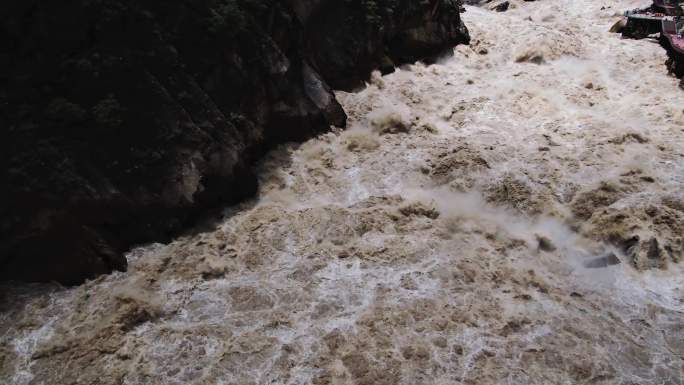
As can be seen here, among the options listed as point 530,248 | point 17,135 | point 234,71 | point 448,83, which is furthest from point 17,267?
point 448,83

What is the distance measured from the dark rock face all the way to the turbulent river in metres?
0.65

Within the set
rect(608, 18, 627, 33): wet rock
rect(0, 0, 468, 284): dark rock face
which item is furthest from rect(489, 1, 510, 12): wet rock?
rect(0, 0, 468, 284): dark rock face

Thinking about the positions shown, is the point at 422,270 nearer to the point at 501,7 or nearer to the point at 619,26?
the point at 619,26

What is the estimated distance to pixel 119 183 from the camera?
11.0m

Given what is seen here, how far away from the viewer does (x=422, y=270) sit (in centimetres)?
1070

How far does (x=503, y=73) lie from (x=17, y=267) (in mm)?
15040

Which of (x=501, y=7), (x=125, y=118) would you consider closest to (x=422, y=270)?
(x=125, y=118)

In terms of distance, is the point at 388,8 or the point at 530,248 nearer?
the point at 530,248

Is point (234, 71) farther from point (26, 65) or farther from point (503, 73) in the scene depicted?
point (503, 73)

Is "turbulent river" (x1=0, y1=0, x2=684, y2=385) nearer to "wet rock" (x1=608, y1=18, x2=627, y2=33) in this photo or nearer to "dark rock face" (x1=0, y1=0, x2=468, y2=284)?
"dark rock face" (x1=0, y1=0, x2=468, y2=284)

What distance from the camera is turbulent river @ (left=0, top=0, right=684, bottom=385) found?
8.91 metres

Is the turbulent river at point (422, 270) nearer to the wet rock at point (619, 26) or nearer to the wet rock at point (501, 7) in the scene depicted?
the wet rock at point (619, 26)

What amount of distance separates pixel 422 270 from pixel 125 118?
6848mm

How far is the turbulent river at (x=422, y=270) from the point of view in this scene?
891 cm
